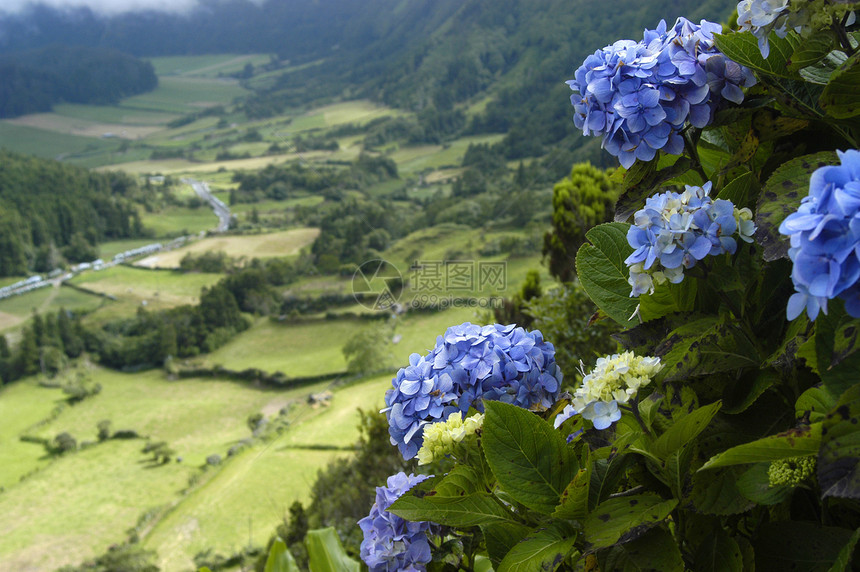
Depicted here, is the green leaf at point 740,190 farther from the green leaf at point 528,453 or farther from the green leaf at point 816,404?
the green leaf at point 528,453

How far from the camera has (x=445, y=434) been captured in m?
1.03

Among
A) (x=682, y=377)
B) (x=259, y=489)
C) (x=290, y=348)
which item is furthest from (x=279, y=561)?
(x=290, y=348)

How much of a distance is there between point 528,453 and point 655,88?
2.07 ft

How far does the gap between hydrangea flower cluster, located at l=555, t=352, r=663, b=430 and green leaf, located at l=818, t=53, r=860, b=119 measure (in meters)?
0.48

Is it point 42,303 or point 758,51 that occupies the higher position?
point 758,51

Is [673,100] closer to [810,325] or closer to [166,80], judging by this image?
[810,325]

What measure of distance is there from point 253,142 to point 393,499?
61919mm

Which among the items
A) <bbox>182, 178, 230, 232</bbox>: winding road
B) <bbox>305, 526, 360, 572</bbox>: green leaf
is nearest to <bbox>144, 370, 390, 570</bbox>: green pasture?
<bbox>305, 526, 360, 572</bbox>: green leaf

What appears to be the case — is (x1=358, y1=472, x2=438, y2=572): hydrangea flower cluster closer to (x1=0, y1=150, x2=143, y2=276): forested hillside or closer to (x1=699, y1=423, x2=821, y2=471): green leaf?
(x1=699, y1=423, x2=821, y2=471): green leaf

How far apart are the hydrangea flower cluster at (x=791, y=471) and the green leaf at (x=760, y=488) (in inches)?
0.6

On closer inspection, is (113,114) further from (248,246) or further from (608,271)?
(608,271)

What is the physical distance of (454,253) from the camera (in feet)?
43.8

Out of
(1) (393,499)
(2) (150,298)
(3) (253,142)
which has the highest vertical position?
(1) (393,499)

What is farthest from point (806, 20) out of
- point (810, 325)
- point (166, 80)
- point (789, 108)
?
point (166, 80)
